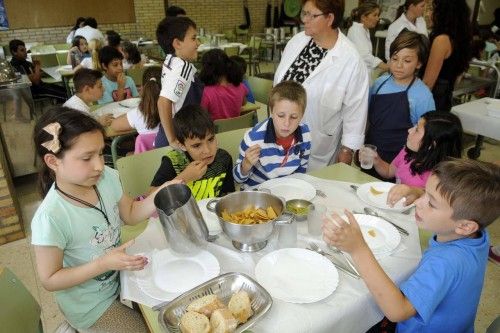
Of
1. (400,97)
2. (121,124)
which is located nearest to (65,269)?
(121,124)

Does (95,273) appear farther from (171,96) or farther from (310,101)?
(310,101)

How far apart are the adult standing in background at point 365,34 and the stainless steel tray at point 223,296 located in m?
3.78

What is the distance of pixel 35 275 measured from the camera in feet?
8.41

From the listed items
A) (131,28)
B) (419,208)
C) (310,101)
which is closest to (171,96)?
(310,101)

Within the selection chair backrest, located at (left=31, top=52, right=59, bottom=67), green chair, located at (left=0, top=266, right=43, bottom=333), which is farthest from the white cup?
chair backrest, located at (left=31, top=52, right=59, bottom=67)

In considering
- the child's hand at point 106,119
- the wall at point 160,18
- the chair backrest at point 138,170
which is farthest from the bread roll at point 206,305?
the wall at point 160,18

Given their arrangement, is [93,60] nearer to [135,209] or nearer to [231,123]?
[231,123]

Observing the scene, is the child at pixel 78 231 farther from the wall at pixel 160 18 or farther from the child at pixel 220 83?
the wall at pixel 160 18

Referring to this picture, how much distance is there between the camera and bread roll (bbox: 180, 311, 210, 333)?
97cm

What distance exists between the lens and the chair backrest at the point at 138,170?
1.98m

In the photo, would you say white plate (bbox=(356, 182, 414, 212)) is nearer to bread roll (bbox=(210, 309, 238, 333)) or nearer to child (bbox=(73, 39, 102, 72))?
bread roll (bbox=(210, 309, 238, 333))

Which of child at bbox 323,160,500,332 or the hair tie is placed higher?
the hair tie

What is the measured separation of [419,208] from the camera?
1.25 m

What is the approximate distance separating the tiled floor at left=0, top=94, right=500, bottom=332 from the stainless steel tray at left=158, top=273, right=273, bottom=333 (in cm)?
156
